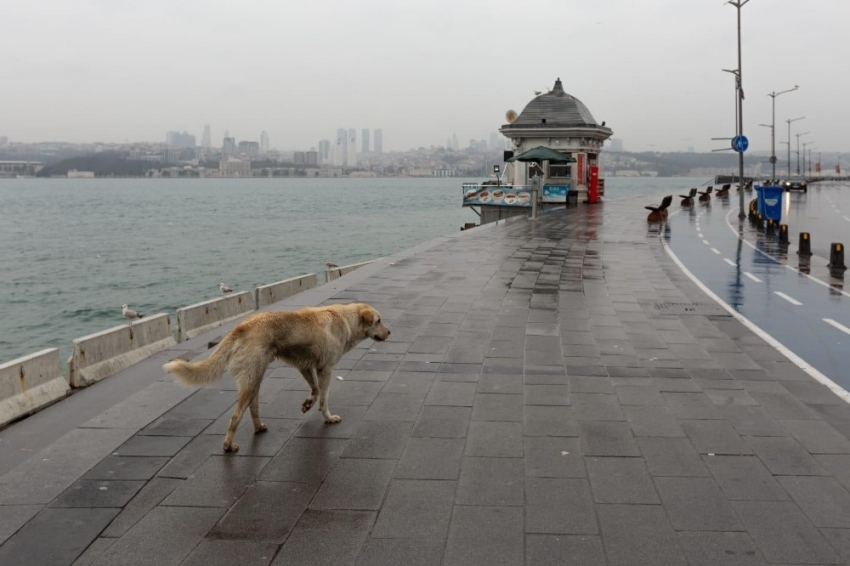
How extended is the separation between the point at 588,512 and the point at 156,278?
3736 centimetres

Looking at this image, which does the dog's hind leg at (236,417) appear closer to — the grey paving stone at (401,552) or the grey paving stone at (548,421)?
the grey paving stone at (401,552)

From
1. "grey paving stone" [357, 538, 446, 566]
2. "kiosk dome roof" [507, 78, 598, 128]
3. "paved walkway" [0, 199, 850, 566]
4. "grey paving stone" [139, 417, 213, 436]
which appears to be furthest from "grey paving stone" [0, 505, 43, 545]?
"kiosk dome roof" [507, 78, 598, 128]

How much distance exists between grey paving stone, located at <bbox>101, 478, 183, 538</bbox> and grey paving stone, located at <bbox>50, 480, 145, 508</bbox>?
0.06m

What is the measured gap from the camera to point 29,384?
8211 mm

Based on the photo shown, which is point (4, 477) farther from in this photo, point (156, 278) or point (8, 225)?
point (8, 225)

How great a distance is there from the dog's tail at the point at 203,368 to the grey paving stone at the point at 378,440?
116 centimetres

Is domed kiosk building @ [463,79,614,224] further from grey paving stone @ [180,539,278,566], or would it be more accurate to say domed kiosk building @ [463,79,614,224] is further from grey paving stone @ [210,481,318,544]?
grey paving stone @ [180,539,278,566]

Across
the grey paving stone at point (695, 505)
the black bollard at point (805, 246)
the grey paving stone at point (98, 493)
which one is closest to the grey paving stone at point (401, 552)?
the grey paving stone at point (695, 505)

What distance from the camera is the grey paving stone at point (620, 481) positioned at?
18.0 ft

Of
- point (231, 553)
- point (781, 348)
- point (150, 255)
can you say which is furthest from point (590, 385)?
point (150, 255)

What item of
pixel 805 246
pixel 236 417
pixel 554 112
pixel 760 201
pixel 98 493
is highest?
pixel 554 112

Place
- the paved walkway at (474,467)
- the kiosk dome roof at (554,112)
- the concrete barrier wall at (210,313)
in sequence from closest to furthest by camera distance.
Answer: the paved walkway at (474,467)
the concrete barrier wall at (210,313)
the kiosk dome roof at (554,112)

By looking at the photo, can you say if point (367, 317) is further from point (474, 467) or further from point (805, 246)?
point (805, 246)

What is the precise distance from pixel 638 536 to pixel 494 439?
1899 mm
